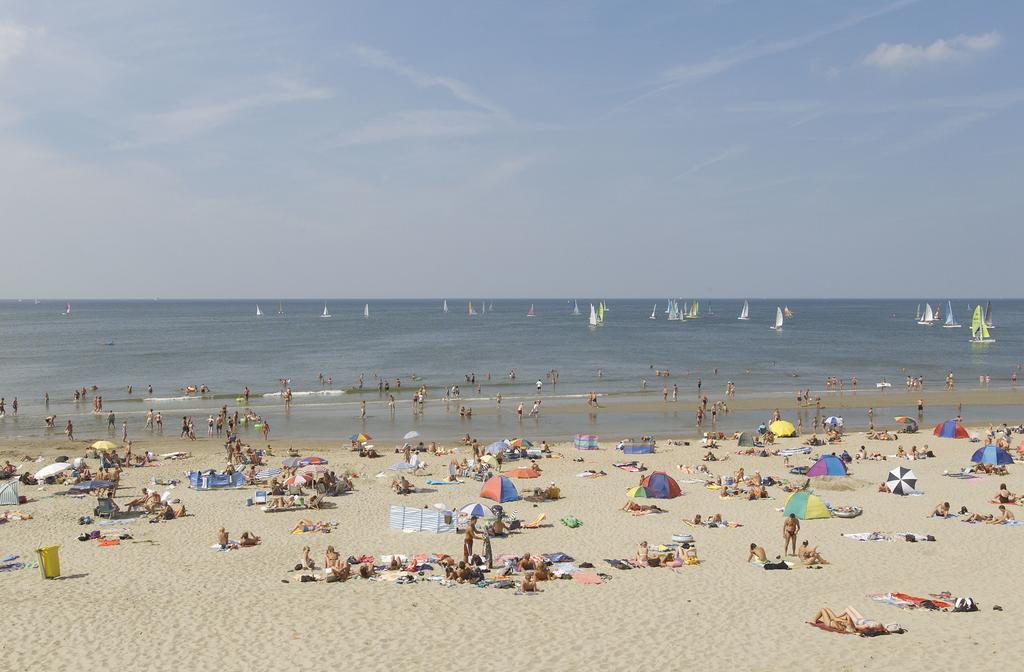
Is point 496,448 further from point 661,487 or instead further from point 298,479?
point 298,479

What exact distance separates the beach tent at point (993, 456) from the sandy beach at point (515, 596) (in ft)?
11.7

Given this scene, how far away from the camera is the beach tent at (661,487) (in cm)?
2258

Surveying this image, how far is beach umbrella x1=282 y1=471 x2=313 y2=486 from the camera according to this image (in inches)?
912

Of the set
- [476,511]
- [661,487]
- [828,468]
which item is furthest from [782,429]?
[476,511]

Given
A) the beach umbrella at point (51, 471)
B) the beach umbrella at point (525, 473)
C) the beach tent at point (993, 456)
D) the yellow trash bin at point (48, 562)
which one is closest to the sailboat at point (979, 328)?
the beach tent at point (993, 456)

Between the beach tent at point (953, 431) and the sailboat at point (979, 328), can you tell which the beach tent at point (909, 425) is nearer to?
the beach tent at point (953, 431)

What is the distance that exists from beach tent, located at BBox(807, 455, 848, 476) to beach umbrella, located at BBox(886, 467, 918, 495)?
1.68 meters

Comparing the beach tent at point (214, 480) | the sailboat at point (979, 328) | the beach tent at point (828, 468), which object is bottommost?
the beach tent at point (214, 480)

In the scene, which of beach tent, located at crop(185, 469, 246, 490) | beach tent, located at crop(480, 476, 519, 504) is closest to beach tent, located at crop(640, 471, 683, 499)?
beach tent, located at crop(480, 476, 519, 504)

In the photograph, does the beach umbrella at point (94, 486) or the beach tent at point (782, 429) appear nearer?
the beach umbrella at point (94, 486)

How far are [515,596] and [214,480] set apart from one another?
566 inches

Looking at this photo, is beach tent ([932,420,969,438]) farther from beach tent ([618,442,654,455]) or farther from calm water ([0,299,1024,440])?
beach tent ([618,442,654,455])

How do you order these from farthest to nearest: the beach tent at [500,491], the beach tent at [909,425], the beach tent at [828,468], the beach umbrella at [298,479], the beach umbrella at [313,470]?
→ the beach tent at [909,425]
the beach tent at [828,468]
the beach umbrella at [313,470]
the beach umbrella at [298,479]
the beach tent at [500,491]

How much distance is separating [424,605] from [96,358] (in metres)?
76.6
